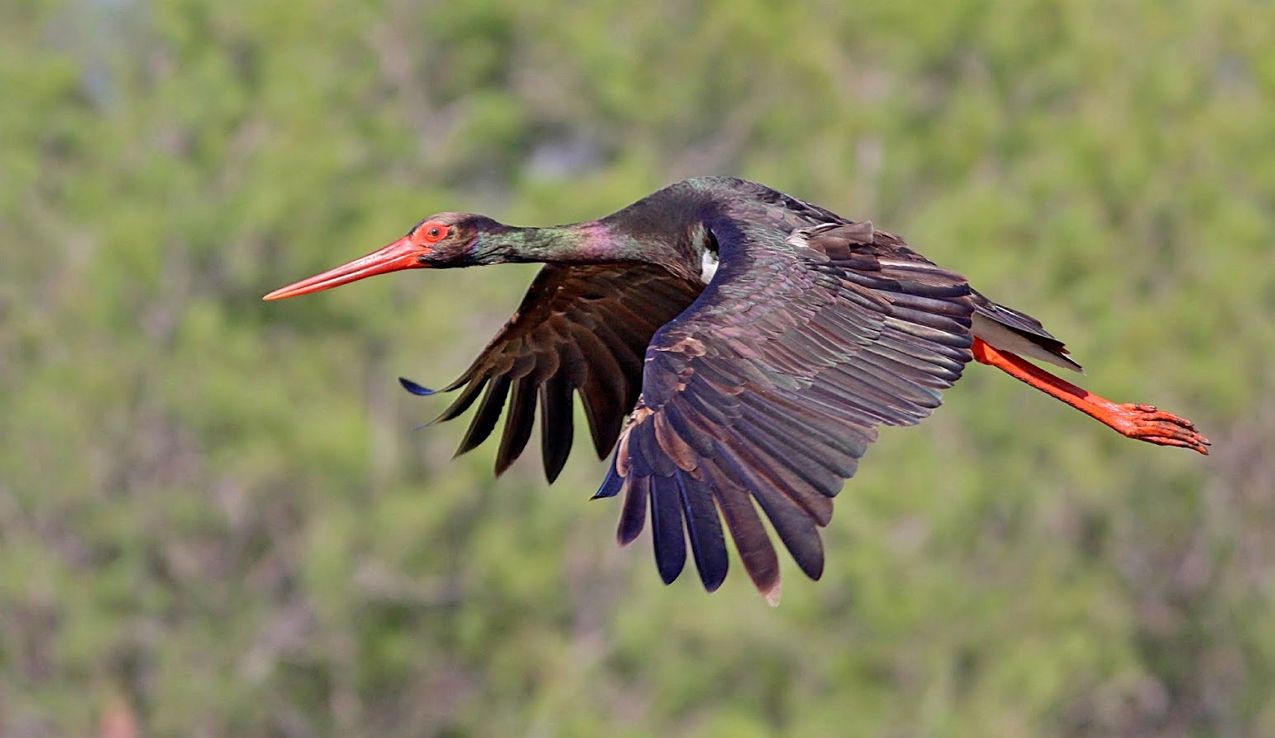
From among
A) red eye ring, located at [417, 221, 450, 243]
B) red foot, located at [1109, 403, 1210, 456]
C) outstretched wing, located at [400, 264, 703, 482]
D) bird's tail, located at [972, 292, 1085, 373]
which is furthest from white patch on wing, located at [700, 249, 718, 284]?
red foot, located at [1109, 403, 1210, 456]

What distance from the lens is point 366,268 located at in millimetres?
9094

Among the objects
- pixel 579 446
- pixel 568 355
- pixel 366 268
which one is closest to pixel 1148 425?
pixel 568 355

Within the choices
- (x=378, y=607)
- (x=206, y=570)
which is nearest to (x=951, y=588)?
(x=378, y=607)

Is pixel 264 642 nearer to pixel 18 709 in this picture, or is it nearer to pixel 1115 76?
pixel 18 709

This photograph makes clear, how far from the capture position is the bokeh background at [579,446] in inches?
917

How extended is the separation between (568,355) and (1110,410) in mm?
1841

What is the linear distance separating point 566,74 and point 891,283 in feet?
72.3

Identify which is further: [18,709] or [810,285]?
[18,709]

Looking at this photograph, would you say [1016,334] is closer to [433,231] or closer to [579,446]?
[433,231]

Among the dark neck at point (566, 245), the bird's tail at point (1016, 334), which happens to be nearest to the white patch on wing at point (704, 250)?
the dark neck at point (566, 245)

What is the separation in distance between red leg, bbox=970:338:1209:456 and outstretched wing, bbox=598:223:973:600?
989 mm

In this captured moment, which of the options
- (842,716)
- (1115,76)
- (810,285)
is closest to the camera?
(810,285)

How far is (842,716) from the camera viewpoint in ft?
74.7

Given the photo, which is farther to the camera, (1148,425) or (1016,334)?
(1148,425)
